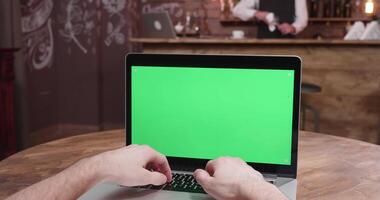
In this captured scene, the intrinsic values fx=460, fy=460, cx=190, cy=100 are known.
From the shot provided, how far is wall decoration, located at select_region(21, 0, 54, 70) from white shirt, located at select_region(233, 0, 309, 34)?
1856 millimetres

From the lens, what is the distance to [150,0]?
5.21 metres

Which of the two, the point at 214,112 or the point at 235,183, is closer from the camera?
the point at 235,183

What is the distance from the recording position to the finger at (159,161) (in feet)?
2.82

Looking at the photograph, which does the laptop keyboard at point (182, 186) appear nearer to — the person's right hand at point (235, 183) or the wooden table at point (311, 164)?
the person's right hand at point (235, 183)

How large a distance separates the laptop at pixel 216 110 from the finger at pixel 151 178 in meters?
0.08

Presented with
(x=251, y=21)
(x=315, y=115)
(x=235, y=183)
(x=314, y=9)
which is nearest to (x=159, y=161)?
(x=235, y=183)

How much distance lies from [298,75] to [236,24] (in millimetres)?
4754

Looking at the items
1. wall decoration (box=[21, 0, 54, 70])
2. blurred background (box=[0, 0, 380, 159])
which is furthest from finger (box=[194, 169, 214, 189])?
wall decoration (box=[21, 0, 54, 70])

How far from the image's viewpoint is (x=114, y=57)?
14.6 ft

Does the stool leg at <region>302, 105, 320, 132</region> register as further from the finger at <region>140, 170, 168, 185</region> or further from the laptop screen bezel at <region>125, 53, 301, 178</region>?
the finger at <region>140, 170, 168, 185</region>

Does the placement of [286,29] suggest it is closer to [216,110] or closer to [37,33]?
[37,33]

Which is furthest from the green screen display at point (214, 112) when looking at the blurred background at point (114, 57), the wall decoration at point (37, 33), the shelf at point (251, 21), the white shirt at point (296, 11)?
the shelf at point (251, 21)

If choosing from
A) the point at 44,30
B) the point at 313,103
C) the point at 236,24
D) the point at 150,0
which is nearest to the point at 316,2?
the point at 236,24

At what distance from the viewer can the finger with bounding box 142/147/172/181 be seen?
860mm
